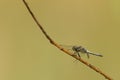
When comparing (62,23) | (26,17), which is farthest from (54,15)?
(26,17)

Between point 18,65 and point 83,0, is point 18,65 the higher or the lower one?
the lower one

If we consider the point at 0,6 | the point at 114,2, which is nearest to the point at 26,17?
the point at 0,6

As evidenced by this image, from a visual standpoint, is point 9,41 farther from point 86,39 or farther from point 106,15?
point 106,15

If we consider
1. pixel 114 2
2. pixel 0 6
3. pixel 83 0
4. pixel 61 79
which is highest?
pixel 0 6

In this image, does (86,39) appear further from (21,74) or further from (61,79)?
(21,74)

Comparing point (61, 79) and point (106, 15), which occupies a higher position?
point (106, 15)

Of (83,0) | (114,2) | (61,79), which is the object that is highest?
(83,0)
